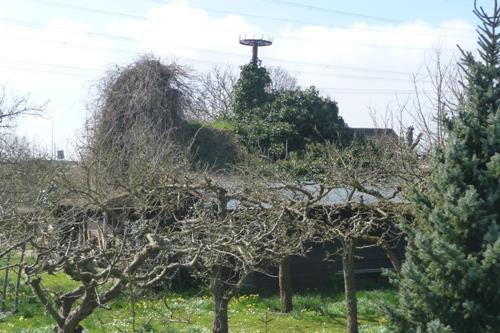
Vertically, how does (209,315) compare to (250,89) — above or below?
below

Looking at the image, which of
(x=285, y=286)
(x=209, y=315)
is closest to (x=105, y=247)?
(x=209, y=315)

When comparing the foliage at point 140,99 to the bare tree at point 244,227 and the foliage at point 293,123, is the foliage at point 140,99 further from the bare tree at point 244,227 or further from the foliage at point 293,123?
the bare tree at point 244,227

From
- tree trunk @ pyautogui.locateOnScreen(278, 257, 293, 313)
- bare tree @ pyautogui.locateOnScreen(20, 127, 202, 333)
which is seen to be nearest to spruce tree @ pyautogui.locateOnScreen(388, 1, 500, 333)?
bare tree @ pyautogui.locateOnScreen(20, 127, 202, 333)

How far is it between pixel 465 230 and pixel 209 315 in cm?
994

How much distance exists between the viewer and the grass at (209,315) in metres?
12.4

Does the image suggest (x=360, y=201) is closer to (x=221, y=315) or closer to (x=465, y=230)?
(x=221, y=315)

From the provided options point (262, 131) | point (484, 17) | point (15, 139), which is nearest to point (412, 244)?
point (484, 17)

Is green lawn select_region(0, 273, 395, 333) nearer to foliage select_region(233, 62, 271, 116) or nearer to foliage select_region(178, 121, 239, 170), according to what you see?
foliage select_region(178, 121, 239, 170)

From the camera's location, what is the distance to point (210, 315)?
46.4ft

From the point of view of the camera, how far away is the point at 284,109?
2289 centimetres

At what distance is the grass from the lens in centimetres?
1241

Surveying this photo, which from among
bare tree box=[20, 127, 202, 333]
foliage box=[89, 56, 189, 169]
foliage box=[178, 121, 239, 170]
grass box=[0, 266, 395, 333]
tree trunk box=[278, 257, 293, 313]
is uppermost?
foliage box=[89, 56, 189, 169]

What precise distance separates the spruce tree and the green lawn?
692 cm

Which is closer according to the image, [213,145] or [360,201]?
[360,201]
